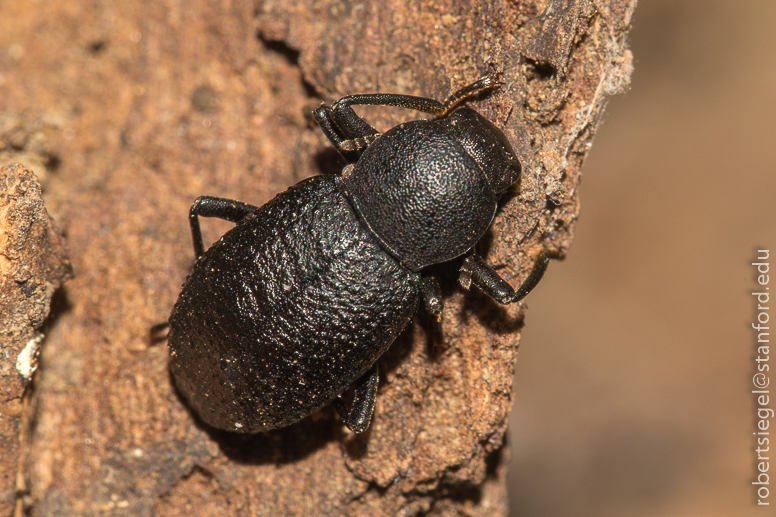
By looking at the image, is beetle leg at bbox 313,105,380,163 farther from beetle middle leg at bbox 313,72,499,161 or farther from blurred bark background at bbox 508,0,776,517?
blurred bark background at bbox 508,0,776,517

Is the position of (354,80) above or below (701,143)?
below

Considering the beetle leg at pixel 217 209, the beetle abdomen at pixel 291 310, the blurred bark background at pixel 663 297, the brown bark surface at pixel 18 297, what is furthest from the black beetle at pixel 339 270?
the blurred bark background at pixel 663 297

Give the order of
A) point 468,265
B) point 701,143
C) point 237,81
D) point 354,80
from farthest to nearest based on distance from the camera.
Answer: point 701,143 < point 237,81 < point 354,80 < point 468,265

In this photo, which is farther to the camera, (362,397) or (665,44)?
(665,44)

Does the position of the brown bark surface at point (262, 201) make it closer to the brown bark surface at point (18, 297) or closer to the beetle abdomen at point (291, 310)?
the brown bark surface at point (18, 297)

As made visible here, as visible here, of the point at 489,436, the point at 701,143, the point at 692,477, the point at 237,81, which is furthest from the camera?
the point at 701,143

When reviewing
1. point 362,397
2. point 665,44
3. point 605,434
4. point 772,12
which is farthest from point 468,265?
point 772,12

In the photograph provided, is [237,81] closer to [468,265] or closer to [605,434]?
[468,265]
